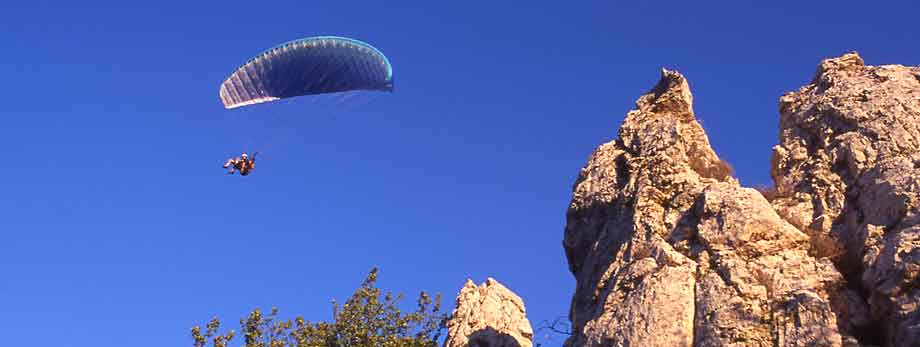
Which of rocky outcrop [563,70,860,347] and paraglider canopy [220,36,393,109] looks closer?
rocky outcrop [563,70,860,347]

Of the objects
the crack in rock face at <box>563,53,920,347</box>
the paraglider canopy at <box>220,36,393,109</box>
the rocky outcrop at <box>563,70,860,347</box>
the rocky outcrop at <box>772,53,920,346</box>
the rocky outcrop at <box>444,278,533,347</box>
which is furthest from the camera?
the paraglider canopy at <box>220,36,393,109</box>

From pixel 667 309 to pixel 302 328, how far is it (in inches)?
617

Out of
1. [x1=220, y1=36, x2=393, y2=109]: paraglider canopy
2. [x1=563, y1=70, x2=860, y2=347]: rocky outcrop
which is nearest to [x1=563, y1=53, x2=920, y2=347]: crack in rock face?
[x1=563, y1=70, x2=860, y2=347]: rocky outcrop

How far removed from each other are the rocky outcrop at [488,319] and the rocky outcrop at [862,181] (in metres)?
7.65

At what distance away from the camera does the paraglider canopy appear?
38.7m

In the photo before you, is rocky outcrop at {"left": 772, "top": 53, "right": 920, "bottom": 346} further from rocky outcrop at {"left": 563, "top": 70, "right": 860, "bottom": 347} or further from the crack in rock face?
rocky outcrop at {"left": 563, "top": 70, "right": 860, "bottom": 347}

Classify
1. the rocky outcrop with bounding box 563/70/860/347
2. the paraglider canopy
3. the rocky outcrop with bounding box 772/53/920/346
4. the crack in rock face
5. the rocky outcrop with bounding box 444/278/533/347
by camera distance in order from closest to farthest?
the rocky outcrop with bounding box 772/53/920/346
the crack in rock face
the rocky outcrop with bounding box 563/70/860/347
the rocky outcrop with bounding box 444/278/533/347
the paraglider canopy

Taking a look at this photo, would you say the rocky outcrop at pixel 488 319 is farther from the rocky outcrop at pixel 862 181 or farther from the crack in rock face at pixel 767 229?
the rocky outcrop at pixel 862 181

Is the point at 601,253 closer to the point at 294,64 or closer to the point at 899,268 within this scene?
the point at 899,268

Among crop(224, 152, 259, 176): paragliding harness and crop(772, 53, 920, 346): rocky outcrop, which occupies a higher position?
crop(224, 152, 259, 176): paragliding harness

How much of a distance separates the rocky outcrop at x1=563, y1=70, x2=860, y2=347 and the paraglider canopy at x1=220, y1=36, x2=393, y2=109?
17.4 meters

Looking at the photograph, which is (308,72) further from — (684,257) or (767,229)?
(767,229)

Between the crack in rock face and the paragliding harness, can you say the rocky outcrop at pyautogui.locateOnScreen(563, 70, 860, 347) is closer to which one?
the crack in rock face

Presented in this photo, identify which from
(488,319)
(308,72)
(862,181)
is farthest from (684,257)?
(308,72)
